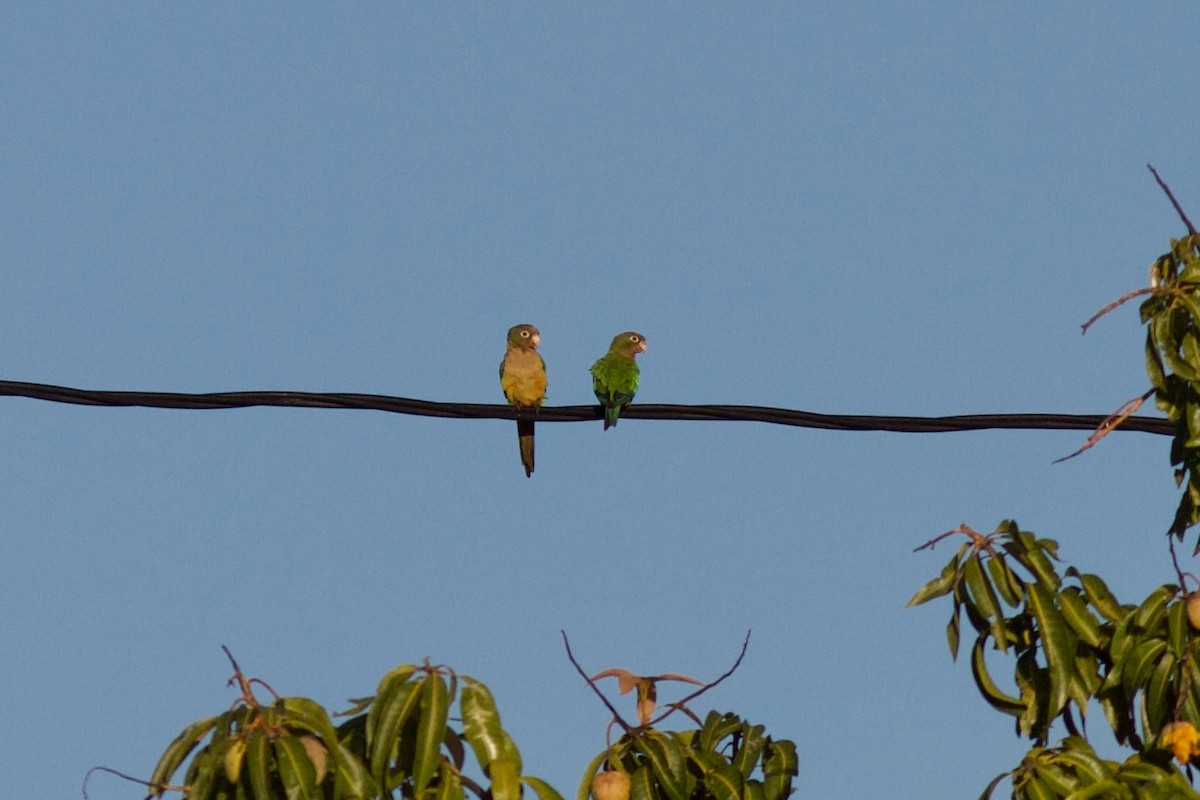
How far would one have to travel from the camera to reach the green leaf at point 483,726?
5195 mm

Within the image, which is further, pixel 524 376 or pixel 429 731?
pixel 524 376

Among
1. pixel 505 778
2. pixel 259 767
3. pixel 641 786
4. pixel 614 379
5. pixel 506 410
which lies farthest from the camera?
pixel 614 379

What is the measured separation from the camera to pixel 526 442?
12.5 m

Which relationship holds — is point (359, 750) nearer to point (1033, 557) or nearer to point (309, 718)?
point (309, 718)

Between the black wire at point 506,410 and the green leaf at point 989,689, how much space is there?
191cm

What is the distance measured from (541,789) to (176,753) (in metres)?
1.04

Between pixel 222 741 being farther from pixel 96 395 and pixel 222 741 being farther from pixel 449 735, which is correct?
pixel 96 395

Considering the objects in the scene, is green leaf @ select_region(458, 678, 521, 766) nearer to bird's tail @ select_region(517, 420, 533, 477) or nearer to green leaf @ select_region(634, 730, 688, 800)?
green leaf @ select_region(634, 730, 688, 800)

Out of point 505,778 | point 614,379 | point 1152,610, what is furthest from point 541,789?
point 614,379

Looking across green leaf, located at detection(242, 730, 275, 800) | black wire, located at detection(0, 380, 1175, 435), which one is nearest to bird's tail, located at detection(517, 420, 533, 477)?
black wire, located at detection(0, 380, 1175, 435)

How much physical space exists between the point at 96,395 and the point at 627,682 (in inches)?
115

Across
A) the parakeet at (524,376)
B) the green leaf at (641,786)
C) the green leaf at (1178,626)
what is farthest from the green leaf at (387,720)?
the parakeet at (524,376)

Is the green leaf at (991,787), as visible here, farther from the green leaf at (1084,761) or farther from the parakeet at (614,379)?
the parakeet at (614,379)

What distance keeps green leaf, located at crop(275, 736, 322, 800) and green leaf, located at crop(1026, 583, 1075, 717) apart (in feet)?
7.35
